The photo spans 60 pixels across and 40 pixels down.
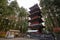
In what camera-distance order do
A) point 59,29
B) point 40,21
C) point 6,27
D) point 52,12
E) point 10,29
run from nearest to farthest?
point 59,29 → point 52,12 → point 6,27 → point 10,29 → point 40,21

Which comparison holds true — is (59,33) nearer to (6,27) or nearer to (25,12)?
(6,27)

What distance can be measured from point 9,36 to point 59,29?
16.7 meters

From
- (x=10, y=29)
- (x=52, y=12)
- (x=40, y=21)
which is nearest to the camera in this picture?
(x=52, y=12)

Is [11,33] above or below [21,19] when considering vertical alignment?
below

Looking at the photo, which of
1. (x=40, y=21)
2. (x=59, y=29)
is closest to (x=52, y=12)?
(x=59, y=29)

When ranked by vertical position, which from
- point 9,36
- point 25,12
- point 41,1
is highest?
point 25,12

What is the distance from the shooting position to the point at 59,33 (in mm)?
7340

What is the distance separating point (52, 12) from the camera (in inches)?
295

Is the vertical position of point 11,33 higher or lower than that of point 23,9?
lower

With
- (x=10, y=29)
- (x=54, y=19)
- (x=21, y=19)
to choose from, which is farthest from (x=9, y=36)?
(x=54, y=19)

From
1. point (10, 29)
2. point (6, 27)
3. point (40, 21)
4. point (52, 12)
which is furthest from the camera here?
point (40, 21)

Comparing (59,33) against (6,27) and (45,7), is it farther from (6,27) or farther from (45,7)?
(6,27)

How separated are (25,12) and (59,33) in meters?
19.8

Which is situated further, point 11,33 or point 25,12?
point 25,12
